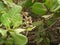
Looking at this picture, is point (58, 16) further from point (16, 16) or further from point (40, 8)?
point (16, 16)

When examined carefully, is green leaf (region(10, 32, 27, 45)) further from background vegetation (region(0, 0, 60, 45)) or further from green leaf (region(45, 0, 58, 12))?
green leaf (region(45, 0, 58, 12))

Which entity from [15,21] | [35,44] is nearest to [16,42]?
[15,21]

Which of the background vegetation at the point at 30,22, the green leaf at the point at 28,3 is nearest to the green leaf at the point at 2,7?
the background vegetation at the point at 30,22

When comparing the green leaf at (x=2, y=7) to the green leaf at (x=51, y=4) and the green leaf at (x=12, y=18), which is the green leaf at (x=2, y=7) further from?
the green leaf at (x=51, y=4)

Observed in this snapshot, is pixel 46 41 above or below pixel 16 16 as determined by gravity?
below

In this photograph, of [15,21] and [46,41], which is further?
[46,41]

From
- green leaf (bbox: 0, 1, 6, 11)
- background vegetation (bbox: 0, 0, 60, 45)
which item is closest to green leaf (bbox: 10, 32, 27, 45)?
background vegetation (bbox: 0, 0, 60, 45)

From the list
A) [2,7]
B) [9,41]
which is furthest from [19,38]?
[2,7]
